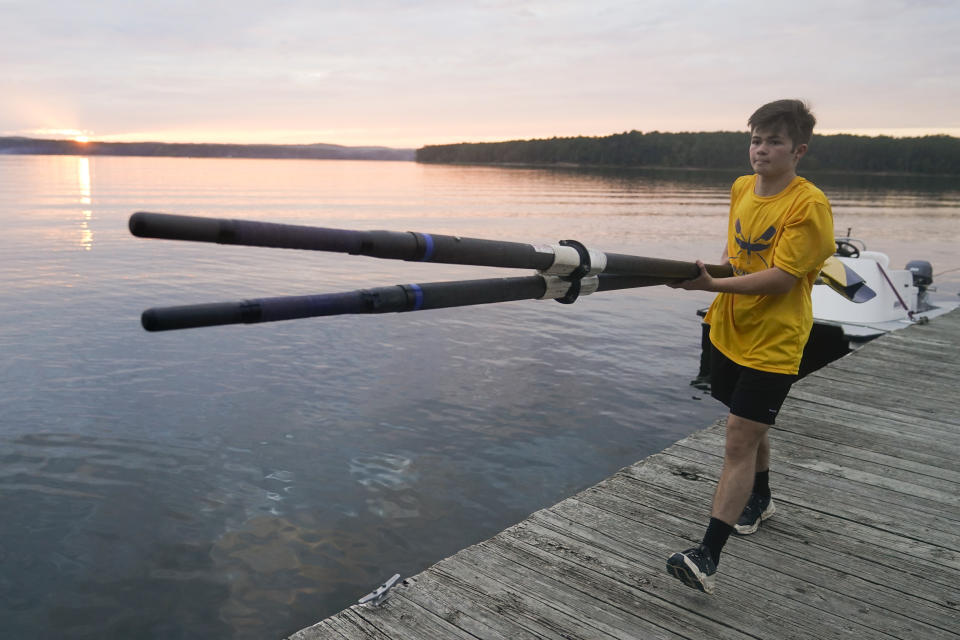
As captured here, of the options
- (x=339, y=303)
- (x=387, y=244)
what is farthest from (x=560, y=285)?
(x=339, y=303)

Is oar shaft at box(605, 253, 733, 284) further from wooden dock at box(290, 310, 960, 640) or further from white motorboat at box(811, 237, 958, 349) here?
white motorboat at box(811, 237, 958, 349)

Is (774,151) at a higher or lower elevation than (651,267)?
higher

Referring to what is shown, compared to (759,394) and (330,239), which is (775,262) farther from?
(330,239)

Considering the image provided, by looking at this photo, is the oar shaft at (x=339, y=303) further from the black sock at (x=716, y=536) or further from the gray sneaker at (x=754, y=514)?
the gray sneaker at (x=754, y=514)

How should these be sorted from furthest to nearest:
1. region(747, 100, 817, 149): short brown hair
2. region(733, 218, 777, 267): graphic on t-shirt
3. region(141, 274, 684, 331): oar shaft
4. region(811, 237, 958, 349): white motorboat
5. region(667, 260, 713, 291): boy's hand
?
region(811, 237, 958, 349): white motorboat
region(733, 218, 777, 267): graphic on t-shirt
region(747, 100, 817, 149): short brown hair
region(667, 260, 713, 291): boy's hand
region(141, 274, 684, 331): oar shaft

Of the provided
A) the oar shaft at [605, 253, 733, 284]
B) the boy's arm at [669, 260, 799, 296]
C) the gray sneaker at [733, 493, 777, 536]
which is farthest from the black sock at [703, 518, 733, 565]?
the oar shaft at [605, 253, 733, 284]

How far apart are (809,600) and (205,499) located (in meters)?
6.61

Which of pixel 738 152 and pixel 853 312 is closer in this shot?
pixel 853 312

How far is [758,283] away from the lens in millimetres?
3314

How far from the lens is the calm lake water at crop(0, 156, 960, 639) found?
6.45 m

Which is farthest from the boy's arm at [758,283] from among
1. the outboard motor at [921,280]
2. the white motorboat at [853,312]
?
the outboard motor at [921,280]

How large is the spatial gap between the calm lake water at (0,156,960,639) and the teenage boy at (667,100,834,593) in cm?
126

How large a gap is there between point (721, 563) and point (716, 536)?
0.52 metres

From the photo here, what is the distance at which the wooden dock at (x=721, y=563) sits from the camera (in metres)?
3.45
